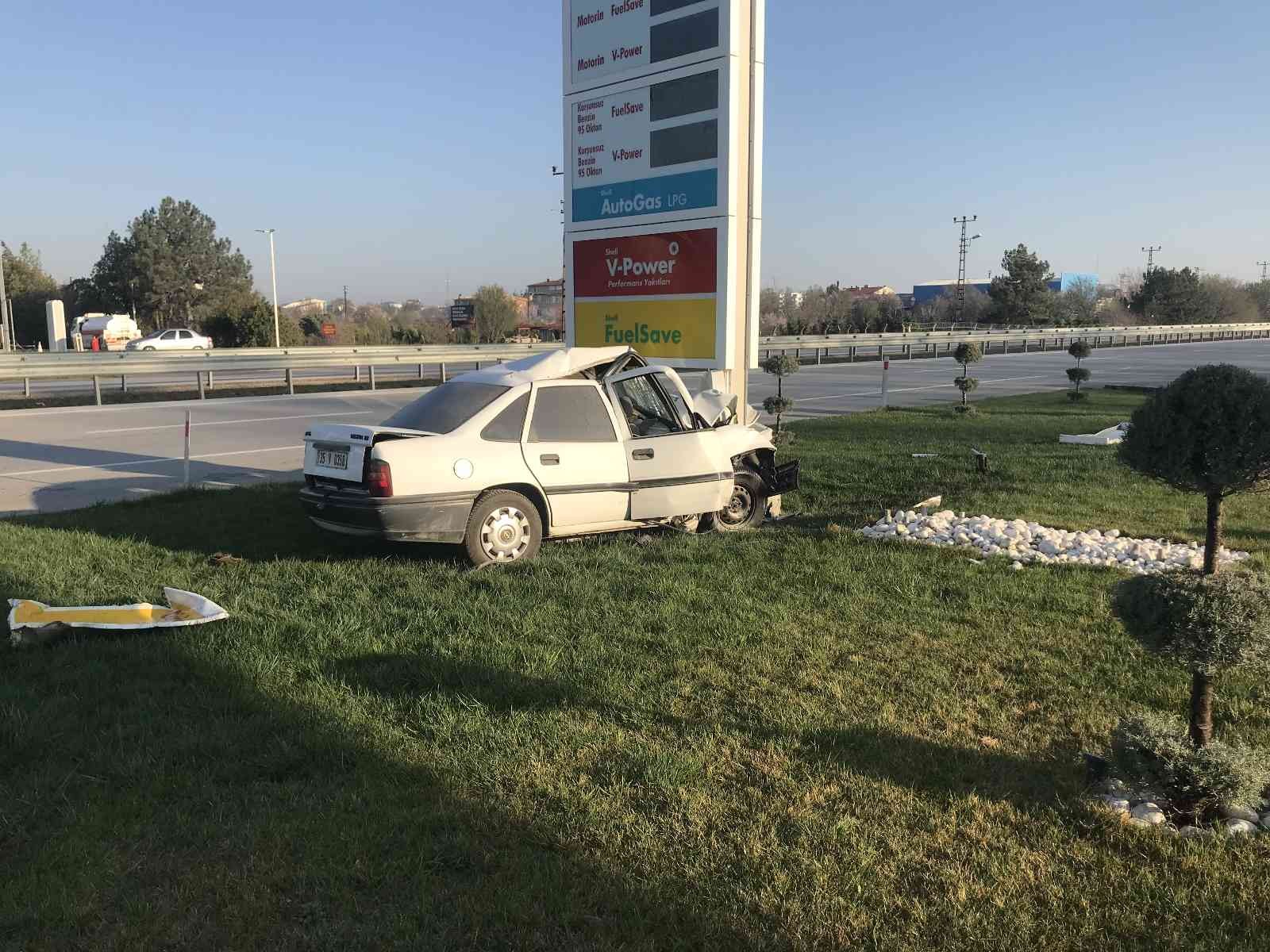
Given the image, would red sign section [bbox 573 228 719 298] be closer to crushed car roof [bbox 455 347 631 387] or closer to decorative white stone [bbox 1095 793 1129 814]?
crushed car roof [bbox 455 347 631 387]

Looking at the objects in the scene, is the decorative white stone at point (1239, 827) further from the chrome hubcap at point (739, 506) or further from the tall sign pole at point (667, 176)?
the tall sign pole at point (667, 176)

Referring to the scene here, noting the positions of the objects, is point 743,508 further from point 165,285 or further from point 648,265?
point 165,285

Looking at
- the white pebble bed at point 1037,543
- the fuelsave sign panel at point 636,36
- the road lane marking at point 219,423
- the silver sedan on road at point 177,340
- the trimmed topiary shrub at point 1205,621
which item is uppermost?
the fuelsave sign panel at point 636,36

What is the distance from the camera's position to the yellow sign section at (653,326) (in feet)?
32.6

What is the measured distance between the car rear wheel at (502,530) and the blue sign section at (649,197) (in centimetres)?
408

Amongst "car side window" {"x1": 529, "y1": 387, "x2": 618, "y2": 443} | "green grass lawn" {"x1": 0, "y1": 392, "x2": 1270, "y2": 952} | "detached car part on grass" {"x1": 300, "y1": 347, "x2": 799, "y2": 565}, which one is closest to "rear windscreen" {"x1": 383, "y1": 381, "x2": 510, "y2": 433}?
"detached car part on grass" {"x1": 300, "y1": 347, "x2": 799, "y2": 565}

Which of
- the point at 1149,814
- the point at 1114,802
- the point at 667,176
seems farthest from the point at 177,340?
the point at 1149,814

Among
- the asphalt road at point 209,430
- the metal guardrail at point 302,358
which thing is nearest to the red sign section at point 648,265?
the asphalt road at point 209,430

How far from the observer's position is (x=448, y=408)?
25.0ft

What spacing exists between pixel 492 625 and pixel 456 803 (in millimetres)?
2134

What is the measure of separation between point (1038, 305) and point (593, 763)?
8863 centimetres

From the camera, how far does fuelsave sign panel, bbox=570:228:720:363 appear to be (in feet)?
32.2

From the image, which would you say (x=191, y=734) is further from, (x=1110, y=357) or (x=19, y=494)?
(x=1110, y=357)

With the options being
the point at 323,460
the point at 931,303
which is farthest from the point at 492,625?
the point at 931,303
